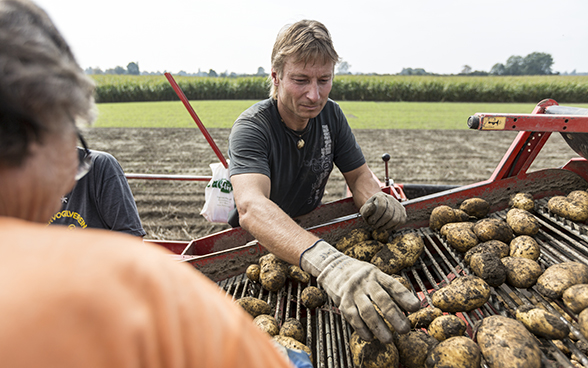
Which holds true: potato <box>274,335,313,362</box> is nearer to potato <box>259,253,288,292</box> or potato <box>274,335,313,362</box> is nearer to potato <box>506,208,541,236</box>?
potato <box>259,253,288,292</box>

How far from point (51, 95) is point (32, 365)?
40cm

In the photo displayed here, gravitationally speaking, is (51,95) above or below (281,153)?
above

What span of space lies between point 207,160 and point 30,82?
805cm

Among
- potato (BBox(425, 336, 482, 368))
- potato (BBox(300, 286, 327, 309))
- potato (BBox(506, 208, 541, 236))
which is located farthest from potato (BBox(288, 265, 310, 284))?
potato (BBox(506, 208, 541, 236))

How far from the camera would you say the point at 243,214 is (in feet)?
6.09

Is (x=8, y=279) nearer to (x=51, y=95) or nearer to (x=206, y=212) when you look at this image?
(x=51, y=95)

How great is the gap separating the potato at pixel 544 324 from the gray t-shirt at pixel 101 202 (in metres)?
2.04

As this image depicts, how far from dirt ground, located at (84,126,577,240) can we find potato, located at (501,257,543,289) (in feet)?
12.6

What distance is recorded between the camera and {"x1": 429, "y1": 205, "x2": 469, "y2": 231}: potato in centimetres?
191

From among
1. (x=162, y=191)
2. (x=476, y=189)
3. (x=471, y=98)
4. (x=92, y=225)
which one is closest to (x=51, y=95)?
(x=92, y=225)

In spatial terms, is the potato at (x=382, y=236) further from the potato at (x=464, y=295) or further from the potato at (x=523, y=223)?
the potato at (x=523, y=223)

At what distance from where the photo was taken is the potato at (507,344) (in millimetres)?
1079

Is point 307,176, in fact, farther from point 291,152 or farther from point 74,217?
point 74,217

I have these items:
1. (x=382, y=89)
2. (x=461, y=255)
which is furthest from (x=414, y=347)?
(x=382, y=89)
